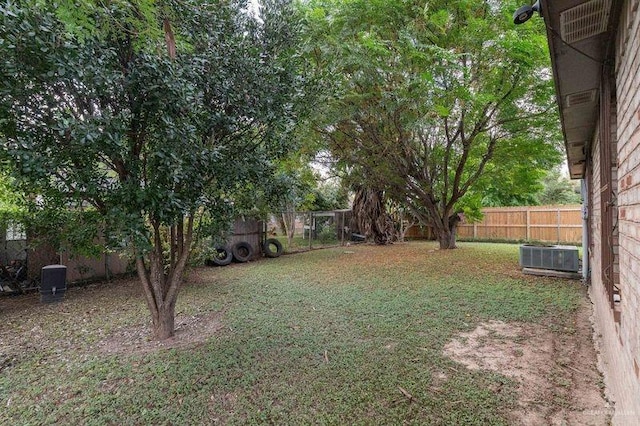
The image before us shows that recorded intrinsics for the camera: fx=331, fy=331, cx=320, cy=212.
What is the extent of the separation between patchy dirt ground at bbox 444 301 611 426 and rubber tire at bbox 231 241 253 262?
247 inches

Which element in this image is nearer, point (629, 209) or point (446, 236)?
point (629, 209)

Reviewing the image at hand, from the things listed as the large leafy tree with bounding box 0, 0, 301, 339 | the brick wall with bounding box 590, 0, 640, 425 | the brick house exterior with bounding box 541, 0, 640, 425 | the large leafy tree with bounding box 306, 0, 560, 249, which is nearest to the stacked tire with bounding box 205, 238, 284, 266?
the large leafy tree with bounding box 306, 0, 560, 249

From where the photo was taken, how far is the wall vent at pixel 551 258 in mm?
6047

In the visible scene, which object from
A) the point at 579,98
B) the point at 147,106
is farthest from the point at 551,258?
the point at 147,106

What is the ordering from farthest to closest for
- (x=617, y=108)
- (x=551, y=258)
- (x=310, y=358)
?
Result: (x=551, y=258) < (x=310, y=358) < (x=617, y=108)

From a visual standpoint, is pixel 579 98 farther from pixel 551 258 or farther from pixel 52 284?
pixel 52 284

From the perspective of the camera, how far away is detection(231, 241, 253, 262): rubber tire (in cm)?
861

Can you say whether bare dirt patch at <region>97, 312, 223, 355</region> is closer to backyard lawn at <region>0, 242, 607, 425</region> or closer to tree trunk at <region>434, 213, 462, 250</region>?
backyard lawn at <region>0, 242, 607, 425</region>

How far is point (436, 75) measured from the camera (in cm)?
608

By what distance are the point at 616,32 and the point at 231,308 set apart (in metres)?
4.53

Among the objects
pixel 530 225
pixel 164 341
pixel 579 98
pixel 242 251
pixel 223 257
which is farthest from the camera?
pixel 530 225

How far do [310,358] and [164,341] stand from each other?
5.15 ft

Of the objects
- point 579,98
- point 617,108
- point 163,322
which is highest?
point 579,98

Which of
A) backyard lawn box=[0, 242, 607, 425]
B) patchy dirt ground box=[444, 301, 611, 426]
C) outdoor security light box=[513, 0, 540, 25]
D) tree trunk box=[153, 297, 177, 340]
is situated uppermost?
outdoor security light box=[513, 0, 540, 25]
